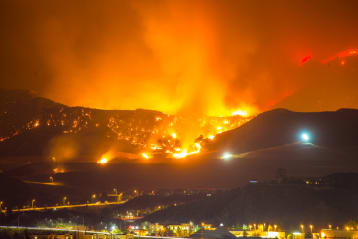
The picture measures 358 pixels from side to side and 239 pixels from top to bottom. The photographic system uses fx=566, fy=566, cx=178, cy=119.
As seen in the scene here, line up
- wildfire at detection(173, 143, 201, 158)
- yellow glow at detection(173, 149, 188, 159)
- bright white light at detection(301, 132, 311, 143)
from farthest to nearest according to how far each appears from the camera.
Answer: wildfire at detection(173, 143, 201, 158)
yellow glow at detection(173, 149, 188, 159)
bright white light at detection(301, 132, 311, 143)

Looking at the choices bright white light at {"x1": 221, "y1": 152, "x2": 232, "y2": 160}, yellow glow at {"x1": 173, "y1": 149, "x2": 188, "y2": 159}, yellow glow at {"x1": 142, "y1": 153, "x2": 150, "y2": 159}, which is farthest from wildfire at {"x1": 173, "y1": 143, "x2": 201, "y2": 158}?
bright white light at {"x1": 221, "y1": 152, "x2": 232, "y2": 160}

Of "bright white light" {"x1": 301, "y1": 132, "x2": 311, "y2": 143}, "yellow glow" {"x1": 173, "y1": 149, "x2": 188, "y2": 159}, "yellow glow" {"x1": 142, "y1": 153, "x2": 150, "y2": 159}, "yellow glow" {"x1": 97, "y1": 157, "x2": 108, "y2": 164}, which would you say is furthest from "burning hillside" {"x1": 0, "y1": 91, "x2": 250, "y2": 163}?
"bright white light" {"x1": 301, "y1": 132, "x2": 311, "y2": 143}

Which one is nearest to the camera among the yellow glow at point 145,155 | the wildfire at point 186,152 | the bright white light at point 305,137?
the bright white light at point 305,137

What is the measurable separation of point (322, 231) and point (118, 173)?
67856 mm

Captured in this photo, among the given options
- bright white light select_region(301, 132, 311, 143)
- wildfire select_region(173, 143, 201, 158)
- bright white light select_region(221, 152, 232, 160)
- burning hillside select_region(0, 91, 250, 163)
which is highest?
burning hillside select_region(0, 91, 250, 163)

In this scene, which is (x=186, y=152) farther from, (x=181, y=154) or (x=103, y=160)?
(x=103, y=160)

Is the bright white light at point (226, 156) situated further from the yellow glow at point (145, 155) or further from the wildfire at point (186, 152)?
the yellow glow at point (145, 155)

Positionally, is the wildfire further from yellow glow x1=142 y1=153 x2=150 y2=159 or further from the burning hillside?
yellow glow x1=142 y1=153 x2=150 y2=159

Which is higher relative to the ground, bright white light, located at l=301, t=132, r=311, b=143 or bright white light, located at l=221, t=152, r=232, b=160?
bright white light, located at l=301, t=132, r=311, b=143

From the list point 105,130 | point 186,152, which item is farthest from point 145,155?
point 105,130

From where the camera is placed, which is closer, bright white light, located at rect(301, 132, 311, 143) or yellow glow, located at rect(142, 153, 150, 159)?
bright white light, located at rect(301, 132, 311, 143)

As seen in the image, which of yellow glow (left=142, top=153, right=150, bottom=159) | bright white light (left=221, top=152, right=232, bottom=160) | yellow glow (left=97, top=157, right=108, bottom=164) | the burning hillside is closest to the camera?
bright white light (left=221, top=152, right=232, bottom=160)

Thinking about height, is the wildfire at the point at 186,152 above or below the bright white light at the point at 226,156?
above

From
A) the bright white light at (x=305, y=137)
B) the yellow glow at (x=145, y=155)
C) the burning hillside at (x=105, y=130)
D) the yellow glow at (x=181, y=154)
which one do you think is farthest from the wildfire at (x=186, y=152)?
the bright white light at (x=305, y=137)
